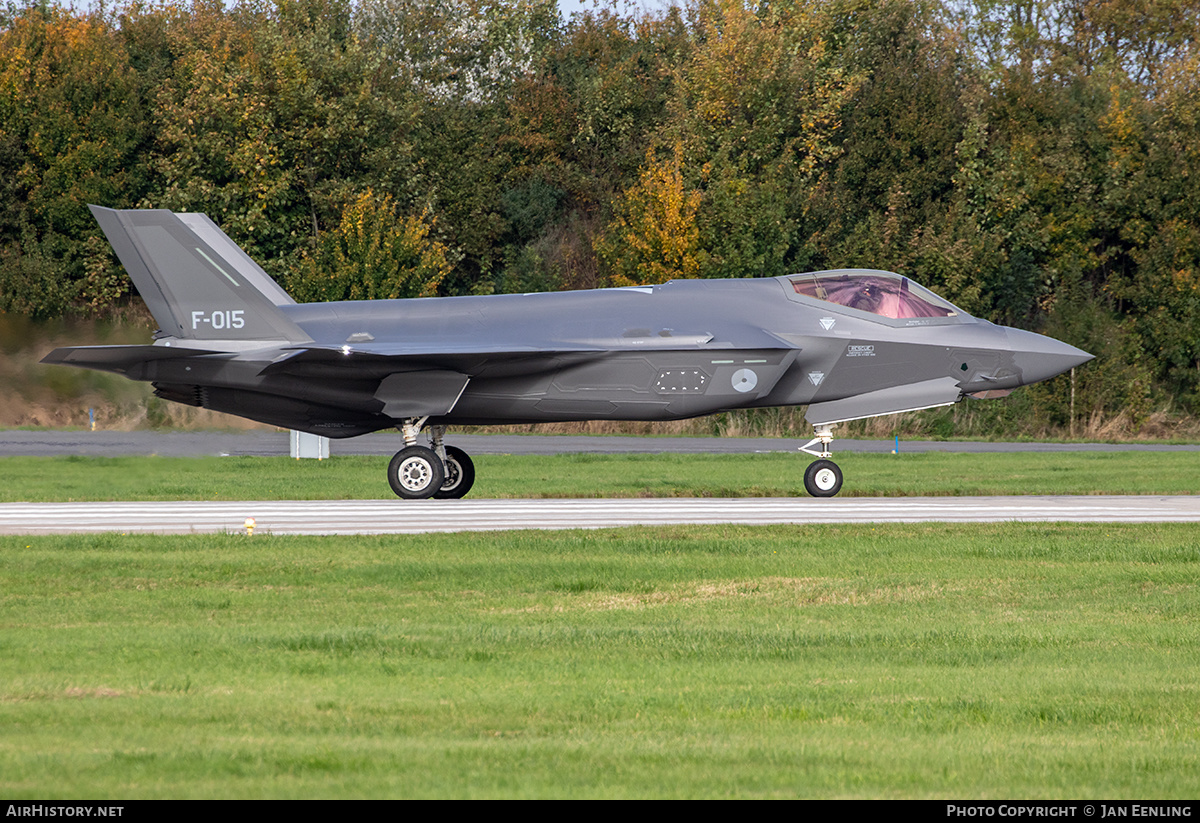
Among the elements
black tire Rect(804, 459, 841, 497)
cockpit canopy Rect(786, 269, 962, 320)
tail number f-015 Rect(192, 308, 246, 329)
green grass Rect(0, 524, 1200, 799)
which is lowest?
green grass Rect(0, 524, 1200, 799)

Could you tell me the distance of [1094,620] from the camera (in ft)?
31.3

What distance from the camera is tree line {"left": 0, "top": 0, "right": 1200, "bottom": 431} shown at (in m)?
41.4

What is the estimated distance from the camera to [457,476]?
2008 centimetres

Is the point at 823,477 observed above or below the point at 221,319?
below

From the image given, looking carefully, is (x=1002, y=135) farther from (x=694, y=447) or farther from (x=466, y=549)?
(x=466, y=549)

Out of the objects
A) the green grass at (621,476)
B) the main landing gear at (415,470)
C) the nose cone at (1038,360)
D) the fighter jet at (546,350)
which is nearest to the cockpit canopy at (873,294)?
the fighter jet at (546,350)

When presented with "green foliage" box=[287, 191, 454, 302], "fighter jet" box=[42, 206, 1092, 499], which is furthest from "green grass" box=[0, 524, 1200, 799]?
"green foliage" box=[287, 191, 454, 302]

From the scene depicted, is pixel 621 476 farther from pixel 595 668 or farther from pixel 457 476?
pixel 595 668

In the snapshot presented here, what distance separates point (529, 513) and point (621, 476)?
7572mm

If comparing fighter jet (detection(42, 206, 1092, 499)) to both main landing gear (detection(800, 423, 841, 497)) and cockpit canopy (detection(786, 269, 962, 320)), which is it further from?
main landing gear (detection(800, 423, 841, 497))

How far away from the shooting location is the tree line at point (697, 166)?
1631 inches

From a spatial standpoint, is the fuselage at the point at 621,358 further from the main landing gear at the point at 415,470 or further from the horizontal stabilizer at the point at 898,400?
the main landing gear at the point at 415,470

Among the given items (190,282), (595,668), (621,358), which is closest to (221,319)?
(190,282)

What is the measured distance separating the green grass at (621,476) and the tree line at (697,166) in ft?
40.8
